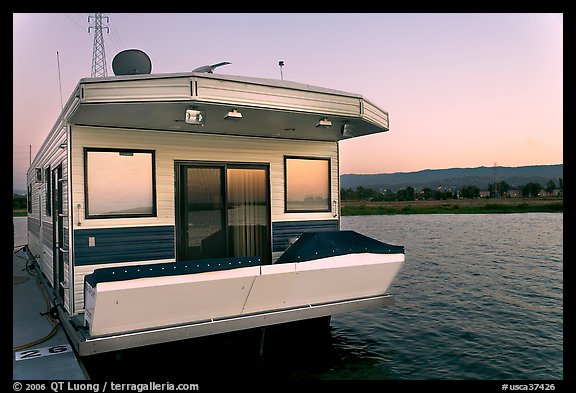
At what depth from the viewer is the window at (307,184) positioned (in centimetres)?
760

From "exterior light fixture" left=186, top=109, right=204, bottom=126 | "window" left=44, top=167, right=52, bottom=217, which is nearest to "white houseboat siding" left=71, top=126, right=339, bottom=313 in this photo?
"exterior light fixture" left=186, top=109, right=204, bottom=126

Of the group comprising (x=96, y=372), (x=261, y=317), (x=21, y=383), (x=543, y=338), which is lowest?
(x=543, y=338)

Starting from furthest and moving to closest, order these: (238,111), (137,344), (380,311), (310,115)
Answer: (380,311), (310,115), (238,111), (137,344)

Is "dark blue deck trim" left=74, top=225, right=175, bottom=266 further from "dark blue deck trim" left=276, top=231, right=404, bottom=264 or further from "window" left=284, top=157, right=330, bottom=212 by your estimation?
"window" left=284, top=157, right=330, bottom=212

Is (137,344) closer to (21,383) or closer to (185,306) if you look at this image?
(185,306)

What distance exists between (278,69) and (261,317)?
3959mm

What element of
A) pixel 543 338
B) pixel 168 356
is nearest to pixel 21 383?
pixel 168 356

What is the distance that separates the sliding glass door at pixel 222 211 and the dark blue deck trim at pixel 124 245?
0.27m

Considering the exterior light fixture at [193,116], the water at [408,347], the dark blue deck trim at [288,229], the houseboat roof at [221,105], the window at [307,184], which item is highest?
the houseboat roof at [221,105]

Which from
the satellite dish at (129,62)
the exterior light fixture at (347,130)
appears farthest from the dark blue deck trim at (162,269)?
the satellite dish at (129,62)

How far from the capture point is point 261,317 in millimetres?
5664

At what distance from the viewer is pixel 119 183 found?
241 inches

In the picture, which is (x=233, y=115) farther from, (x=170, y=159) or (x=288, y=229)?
(x=288, y=229)

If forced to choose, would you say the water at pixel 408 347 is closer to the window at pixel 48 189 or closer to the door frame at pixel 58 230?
the door frame at pixel 58 230
